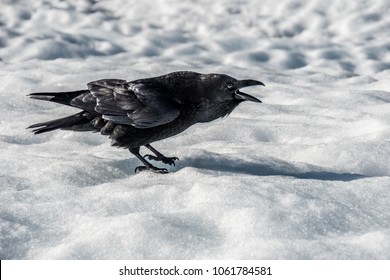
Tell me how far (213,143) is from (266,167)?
90 centimetres

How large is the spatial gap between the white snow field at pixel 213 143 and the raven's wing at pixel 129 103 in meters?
0.38

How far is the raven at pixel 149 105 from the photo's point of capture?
4.89 meters

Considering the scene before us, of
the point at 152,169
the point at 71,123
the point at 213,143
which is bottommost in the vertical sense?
the point at 152,169

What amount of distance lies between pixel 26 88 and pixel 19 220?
3846 millimetres

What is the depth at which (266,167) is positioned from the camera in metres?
5.09

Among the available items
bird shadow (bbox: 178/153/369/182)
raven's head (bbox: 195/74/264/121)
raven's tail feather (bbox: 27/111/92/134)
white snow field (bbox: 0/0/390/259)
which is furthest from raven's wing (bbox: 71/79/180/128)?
bird shadow (bbox: 178/153/369/182)

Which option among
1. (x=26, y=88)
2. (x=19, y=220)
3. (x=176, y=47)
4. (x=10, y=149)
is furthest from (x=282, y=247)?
(x=176, y=47)

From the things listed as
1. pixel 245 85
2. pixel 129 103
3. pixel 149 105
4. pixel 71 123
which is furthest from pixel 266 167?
pixel 71 123

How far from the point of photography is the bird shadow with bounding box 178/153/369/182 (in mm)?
4886

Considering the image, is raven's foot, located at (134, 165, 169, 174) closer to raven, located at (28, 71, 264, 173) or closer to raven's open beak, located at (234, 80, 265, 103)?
raven, located at (28, 71, 264, 173)

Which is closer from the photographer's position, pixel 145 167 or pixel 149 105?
pixel 149 105

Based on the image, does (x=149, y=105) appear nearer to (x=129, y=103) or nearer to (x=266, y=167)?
(x=129, y=103)

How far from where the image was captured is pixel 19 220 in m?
3.94
